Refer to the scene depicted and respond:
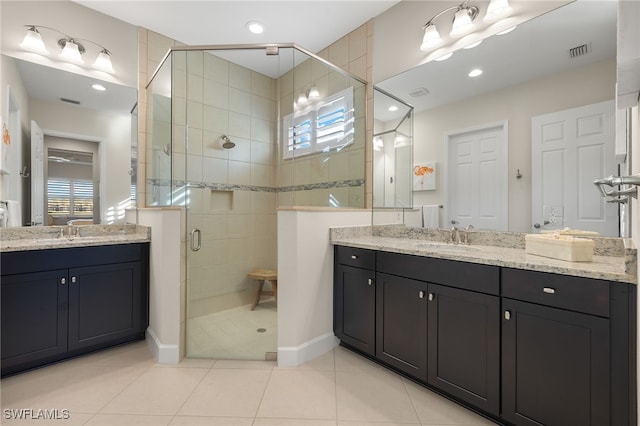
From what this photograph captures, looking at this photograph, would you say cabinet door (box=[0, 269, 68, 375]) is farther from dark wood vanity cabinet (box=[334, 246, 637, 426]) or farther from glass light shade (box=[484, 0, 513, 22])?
glass light shade (box=[484, 0, 513, 22])

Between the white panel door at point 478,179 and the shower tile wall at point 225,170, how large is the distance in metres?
1.47

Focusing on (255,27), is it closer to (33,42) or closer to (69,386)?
(33,42)

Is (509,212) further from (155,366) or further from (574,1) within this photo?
(155,366)

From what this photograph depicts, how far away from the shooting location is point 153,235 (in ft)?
7.33

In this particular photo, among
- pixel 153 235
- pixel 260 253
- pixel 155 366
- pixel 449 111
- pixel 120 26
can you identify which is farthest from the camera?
pixel 260 253

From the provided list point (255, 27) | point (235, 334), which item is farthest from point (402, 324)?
point (255, 27)

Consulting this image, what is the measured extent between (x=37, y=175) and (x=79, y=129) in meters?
0.48

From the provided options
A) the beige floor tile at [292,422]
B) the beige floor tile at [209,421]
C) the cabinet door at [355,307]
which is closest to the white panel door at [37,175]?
the beige floor tile at [209,421]

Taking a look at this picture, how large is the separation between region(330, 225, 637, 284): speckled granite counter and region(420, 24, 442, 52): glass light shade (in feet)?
4.69

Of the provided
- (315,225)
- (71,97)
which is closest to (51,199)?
(71,97)

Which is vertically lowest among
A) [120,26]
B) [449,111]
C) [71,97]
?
[449,111]

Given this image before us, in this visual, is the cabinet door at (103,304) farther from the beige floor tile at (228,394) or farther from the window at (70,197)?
the beige floor tile at (228,394)

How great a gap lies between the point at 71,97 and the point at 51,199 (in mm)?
864

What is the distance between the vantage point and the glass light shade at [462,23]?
75.5 inches
